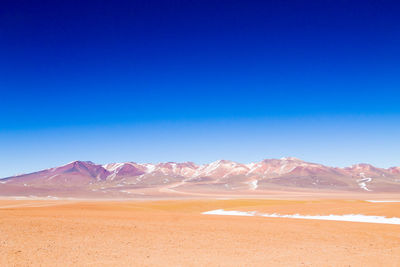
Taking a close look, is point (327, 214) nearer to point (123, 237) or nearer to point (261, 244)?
point (261, 244)

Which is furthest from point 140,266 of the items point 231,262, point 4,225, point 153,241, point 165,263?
point 4,225

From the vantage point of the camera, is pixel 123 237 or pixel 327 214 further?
pixel 327 214

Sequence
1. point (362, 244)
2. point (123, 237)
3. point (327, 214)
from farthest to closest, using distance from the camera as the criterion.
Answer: point (327, 214) < point (123, 237) < point (362, 244)

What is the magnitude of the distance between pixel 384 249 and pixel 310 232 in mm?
5236

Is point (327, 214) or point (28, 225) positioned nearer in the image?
point (28, 225)

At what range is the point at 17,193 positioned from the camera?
13975 centimetres

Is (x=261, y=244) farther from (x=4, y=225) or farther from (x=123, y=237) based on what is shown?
(x=4, y=225)

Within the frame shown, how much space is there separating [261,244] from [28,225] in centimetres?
1312

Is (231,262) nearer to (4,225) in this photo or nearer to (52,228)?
(52,228)

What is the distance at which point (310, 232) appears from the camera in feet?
63.8

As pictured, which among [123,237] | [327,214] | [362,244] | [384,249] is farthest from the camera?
[327,214]

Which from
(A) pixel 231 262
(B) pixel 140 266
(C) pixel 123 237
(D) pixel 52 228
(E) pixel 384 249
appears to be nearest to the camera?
(B) pixel 140 266

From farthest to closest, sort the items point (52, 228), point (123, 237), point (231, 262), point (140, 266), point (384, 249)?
point (52, 228), point (123, 237), point (384, 249), point (231, 262), point (140, 266)

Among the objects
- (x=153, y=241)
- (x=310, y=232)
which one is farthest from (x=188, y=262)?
(x=310, y=232)
